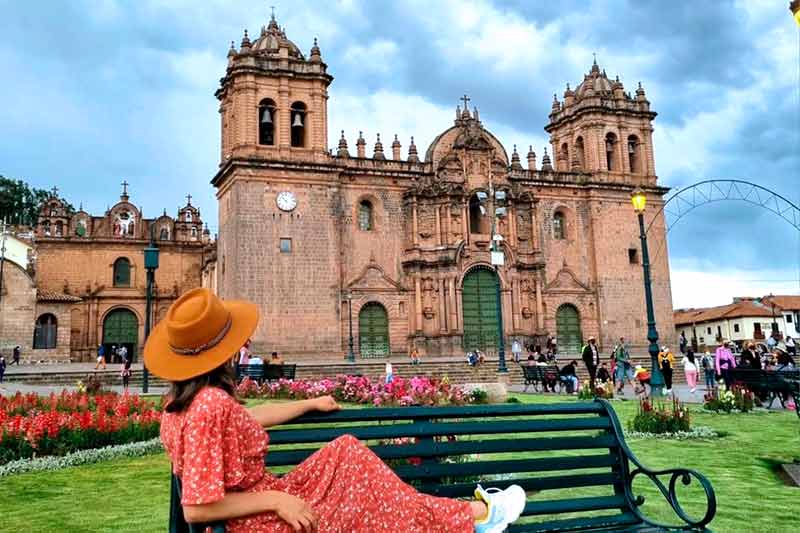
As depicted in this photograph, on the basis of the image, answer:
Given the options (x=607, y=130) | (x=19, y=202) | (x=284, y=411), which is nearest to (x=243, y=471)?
(x=284, y=411)

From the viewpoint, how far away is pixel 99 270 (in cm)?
4028

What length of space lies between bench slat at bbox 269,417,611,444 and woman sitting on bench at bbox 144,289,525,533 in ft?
1.01

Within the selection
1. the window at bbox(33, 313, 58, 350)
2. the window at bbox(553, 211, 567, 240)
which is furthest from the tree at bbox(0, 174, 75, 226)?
the window at bbox(553, 211, 567, 240)

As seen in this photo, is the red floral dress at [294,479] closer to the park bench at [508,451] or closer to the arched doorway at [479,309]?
the park bench at [508,451]

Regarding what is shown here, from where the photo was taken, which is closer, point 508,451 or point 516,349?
point 508,451

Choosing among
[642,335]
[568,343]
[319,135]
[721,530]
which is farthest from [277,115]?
[721,530]

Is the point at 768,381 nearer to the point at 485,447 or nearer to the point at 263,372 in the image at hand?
the point at 485,447

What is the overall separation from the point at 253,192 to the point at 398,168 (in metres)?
7.40

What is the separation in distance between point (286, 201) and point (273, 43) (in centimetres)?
774

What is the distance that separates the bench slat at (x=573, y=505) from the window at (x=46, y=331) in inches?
1451

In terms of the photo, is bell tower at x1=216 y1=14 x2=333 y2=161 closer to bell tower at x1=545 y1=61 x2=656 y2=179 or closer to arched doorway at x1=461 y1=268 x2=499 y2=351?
arched doorway at x1=461 y1=268 x2=499 y2=351

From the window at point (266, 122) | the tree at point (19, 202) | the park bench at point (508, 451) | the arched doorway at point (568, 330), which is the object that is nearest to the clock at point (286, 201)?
the window at point (266, 122)

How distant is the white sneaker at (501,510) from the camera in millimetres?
3006

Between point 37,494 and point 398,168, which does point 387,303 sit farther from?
point 37,494
